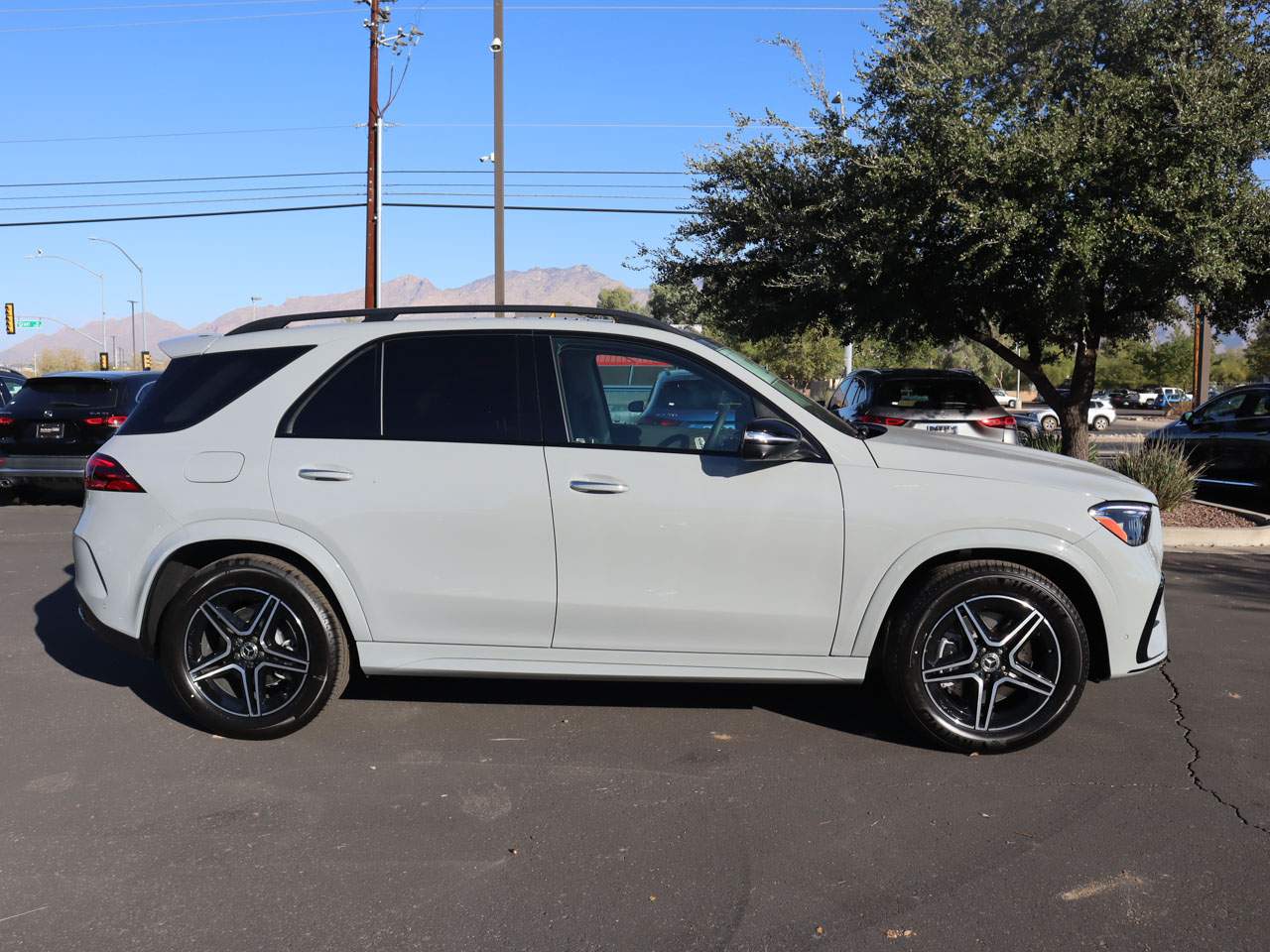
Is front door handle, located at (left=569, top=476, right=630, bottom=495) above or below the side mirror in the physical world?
below

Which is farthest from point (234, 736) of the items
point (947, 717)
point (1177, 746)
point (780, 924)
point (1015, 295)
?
point (1015, 295)

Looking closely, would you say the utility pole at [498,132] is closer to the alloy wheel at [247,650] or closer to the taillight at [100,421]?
the taillight at [100,421]

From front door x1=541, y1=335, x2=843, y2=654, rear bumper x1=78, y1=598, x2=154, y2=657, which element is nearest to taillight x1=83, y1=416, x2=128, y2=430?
rear bumper x1=78, y1=598, x2=154, y2=657

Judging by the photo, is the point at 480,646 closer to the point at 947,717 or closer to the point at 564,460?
the point at 564,460

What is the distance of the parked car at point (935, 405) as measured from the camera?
431 inches

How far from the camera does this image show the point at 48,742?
4.52 meters

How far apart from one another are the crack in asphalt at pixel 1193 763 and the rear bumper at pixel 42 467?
10522 millimetres

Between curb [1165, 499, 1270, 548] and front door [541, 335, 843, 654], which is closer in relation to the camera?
front door [541, 335, 843, 654]

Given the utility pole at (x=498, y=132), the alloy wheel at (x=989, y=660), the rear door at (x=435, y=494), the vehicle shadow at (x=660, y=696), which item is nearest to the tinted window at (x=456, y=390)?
the rear door at (x=435, y=494)

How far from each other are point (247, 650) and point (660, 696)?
196 cm

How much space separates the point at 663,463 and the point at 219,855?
216cm

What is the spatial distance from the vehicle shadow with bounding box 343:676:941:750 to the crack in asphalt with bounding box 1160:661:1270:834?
1.18m

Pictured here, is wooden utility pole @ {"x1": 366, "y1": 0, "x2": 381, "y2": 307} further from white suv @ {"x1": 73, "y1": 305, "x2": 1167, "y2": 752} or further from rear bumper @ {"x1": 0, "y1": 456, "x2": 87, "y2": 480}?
white suv @ {"x1": 73, "y1": 305, "x2": 1167, "y2": 752}

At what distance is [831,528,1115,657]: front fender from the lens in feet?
13.8
